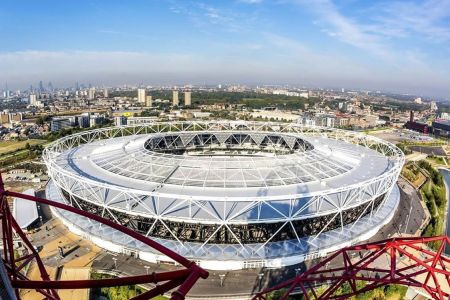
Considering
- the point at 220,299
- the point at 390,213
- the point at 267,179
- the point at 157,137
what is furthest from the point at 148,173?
the point at 390,213

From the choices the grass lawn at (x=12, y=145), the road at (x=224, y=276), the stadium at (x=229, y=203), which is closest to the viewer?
the road at (x=224, y=276)

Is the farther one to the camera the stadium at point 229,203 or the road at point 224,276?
the stadium at point 229,203

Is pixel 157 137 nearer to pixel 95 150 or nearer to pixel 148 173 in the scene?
pixel 95 150

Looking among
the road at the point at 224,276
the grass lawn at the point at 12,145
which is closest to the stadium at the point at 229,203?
the road at the point at 224,276

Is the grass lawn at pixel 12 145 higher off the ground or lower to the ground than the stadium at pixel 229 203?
lower

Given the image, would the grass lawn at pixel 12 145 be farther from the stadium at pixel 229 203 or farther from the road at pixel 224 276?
the road at pixel 224 276

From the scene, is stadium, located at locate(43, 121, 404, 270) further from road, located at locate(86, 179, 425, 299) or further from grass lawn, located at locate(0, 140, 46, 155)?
grass lawn, located at locate(0, 140, 46, 155)

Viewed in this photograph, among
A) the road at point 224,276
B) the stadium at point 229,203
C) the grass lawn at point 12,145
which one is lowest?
the grass lawn at point 12,145

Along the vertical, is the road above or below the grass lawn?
above

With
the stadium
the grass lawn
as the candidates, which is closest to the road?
the stadium
